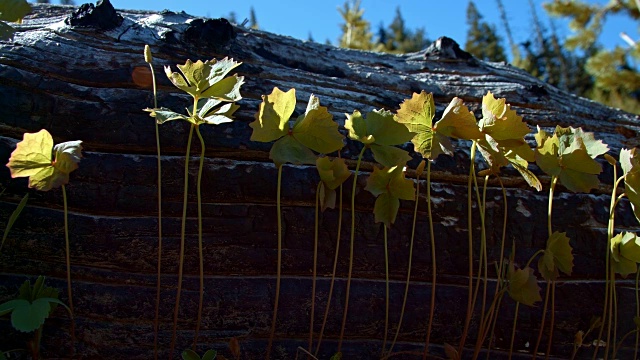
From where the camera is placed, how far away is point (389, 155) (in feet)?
2.33

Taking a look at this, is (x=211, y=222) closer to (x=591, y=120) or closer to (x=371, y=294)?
(x=371, y=294)

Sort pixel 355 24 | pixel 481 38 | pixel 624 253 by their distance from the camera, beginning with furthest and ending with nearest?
pixel 481 38 < pixel 355 24 < pixel 624 253

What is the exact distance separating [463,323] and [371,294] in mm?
168

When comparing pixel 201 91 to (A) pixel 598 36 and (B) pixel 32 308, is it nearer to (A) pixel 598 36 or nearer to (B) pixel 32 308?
(B) pixel 32 308

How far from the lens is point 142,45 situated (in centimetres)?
97

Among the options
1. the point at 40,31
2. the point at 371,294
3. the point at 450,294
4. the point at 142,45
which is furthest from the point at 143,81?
the point at 450,294

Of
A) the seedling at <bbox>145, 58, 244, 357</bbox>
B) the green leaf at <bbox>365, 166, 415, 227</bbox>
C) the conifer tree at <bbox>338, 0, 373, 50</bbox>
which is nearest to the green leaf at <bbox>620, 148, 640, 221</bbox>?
the green leaf at <bbox>365, 166, 415, 227</bbox>

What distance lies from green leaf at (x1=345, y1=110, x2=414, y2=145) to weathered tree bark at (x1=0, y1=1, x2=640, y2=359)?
0.44 feet

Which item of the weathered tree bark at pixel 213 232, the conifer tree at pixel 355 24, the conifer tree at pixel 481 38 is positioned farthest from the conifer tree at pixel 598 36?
the conifer tree at pixel 481 38

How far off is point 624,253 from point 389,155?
1.41 ft

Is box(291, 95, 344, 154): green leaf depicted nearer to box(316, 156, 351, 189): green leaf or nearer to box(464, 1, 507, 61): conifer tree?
box(316, 156, 351, 189): green leaf

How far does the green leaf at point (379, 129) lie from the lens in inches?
27.2

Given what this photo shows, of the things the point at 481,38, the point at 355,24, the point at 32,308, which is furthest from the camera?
the point at 481,38

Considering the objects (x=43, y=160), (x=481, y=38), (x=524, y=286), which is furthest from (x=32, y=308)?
(x=481, y=38)
